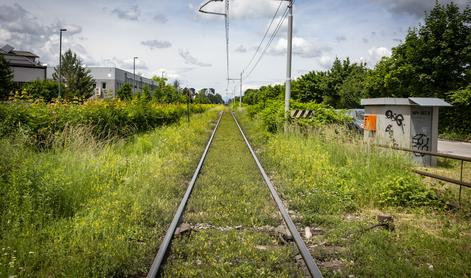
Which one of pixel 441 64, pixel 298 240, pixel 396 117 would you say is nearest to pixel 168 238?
pixel 298 240

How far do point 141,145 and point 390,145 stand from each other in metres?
8.19

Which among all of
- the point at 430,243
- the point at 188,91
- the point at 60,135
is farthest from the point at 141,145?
the point at 188,91

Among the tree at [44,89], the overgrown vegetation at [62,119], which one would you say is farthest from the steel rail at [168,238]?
the tree at [44,89]

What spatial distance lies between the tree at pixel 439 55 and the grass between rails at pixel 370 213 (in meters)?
18.0

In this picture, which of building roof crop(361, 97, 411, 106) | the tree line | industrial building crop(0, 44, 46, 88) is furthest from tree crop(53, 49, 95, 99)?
building roof crop(361, 97, 411, 106)

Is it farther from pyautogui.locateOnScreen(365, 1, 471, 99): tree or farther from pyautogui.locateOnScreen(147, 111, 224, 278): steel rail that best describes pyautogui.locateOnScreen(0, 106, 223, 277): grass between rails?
pyautogui.locateOnScreen(365, 1, 471, 99): tree

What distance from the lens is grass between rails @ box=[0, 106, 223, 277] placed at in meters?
4.33

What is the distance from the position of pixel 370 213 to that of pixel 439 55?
22.9 meters

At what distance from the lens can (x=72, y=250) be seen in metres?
4.69

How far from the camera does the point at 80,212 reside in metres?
6.03

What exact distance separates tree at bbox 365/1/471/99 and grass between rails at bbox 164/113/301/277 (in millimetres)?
21376

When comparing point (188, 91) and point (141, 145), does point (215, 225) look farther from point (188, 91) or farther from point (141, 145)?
point (188, 91)

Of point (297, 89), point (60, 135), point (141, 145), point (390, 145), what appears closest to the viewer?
point (390, 145)

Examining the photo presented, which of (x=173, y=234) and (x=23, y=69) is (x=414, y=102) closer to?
(x=173, y=234)
